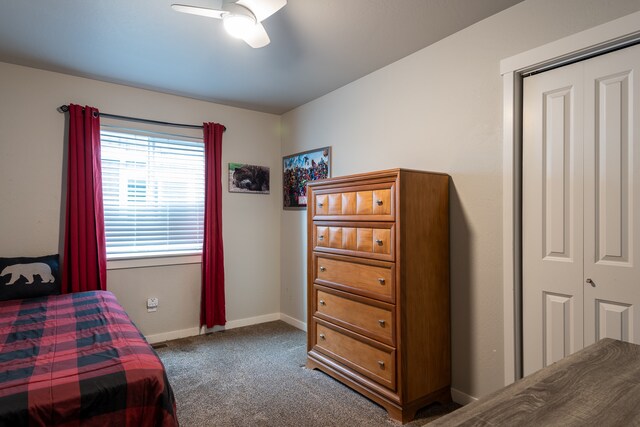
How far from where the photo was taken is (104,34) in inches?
94.8

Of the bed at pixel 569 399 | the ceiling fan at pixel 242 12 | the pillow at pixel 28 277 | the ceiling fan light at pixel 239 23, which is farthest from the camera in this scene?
the pillow at pixel 28 277

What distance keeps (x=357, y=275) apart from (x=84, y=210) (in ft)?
7.96

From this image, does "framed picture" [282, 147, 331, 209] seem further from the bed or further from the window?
the bed

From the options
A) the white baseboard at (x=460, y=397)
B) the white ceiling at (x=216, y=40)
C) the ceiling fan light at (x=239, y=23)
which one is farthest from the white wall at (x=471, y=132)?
the ceiling fan light at (x=239, y=23)

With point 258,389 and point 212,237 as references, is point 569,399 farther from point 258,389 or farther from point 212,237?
point 212,237

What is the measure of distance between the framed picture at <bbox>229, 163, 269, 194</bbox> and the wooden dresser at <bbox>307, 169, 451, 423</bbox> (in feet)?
5.31

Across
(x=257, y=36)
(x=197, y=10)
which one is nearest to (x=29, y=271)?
(x=197, y=10)

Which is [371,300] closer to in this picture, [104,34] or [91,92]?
[104,34]

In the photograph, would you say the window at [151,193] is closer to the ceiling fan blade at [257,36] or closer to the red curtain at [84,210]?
the red curtain at [84,210]

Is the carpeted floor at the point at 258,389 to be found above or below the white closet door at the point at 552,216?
below

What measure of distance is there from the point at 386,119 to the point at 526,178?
4.01 ft

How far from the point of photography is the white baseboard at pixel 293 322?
393 cm

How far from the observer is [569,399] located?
72 cm

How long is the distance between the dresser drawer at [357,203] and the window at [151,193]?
158 cm
